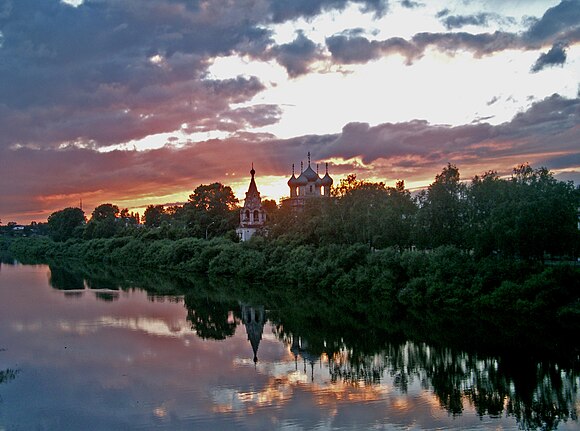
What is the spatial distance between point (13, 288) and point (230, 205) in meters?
30.6

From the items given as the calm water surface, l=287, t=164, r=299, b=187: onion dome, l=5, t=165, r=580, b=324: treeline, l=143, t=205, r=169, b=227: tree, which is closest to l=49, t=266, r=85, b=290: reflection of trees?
l=5, t=165, r=580, b=324: treeline

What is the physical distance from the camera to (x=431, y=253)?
30.4 m

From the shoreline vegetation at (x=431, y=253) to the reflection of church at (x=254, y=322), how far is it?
3815 millimetres

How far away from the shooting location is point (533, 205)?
25156 millimetres

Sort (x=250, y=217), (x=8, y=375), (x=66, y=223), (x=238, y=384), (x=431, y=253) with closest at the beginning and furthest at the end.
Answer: (x=238, y=384) < (x=8, y=375) < (x=431, y=253) < (x=250, y=217) < (x=66, y=223)

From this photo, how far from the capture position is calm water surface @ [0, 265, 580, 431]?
13.8 metres

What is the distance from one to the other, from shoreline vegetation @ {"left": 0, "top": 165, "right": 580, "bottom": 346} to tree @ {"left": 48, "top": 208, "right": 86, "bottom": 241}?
46.9 meters

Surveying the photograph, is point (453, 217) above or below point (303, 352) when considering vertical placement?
above

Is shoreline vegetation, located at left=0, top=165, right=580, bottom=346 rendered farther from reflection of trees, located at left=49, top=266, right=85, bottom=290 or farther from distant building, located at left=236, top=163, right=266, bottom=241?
reflection of trees, located at left=49, top=266, right=85, bottom=290

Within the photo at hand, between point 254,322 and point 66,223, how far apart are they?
73.2 metres

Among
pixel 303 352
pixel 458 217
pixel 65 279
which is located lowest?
pixel 303 352

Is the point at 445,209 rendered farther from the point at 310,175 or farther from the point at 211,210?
the point at 211,210

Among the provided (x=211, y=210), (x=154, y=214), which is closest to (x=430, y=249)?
(x=211, y=210)

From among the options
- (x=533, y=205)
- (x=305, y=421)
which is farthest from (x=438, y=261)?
(x=305, y=421)
